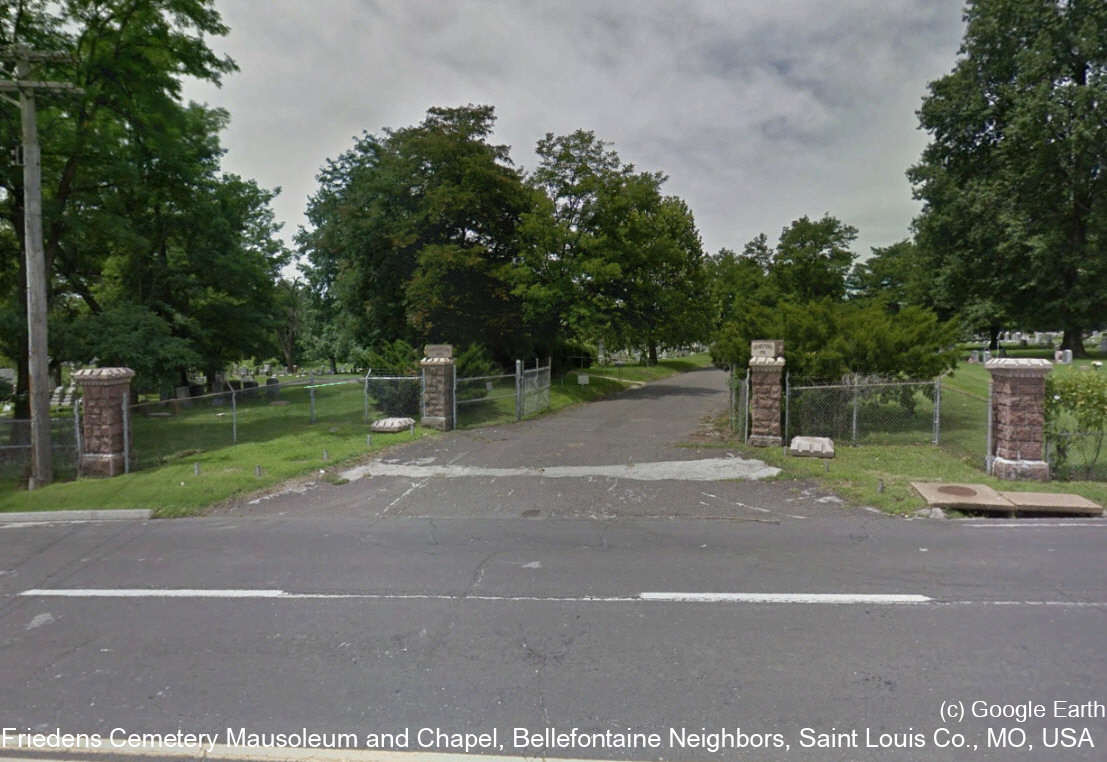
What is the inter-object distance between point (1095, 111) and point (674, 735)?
42.7 metres

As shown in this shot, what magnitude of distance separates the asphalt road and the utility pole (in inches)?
172

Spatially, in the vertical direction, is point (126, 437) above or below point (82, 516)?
above

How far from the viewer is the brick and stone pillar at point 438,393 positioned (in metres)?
16.2

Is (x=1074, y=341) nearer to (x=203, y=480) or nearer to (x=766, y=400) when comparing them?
(x=766, y=400)

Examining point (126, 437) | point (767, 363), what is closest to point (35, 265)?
point (126, 437)

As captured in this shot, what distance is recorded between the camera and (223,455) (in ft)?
44.3

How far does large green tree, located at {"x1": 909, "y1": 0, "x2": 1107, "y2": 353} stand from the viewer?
32188mm

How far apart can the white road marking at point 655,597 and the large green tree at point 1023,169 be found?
121 feet

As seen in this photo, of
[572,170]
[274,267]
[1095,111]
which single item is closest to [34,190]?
[572,170]

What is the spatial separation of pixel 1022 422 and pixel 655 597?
803 cm

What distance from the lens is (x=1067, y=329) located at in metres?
36.4

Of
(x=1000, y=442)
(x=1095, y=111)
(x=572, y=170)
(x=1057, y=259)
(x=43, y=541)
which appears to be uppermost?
(x=1095, y=111)

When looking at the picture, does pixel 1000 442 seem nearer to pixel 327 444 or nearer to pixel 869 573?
pixel 869 573

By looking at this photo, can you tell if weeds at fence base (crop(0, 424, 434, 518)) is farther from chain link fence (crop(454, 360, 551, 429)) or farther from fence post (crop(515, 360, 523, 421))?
fence post (crop(515, 360, 523, 421))
